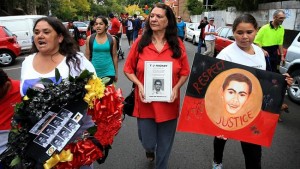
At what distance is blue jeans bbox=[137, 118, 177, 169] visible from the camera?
3.10 m

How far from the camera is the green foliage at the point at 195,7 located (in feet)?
129

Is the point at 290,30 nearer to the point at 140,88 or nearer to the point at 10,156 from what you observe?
the point at 140,88

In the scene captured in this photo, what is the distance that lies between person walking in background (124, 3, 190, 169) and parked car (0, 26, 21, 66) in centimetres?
1153

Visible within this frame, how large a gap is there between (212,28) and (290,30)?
5.21 meters

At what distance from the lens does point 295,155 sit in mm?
4285

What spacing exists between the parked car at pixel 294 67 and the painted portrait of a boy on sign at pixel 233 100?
4.58 m

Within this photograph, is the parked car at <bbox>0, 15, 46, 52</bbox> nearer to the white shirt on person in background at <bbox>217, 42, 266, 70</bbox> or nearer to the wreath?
the white shirt on person in background at <bbox>217, 42, 266, 70</bbox>

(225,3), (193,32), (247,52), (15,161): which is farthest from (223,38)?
(225,3)

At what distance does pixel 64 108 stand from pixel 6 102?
0.73 meters

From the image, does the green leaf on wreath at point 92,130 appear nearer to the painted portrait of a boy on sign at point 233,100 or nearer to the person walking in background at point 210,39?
the painted portrait of a boy on sign at point 233,100

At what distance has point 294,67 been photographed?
7215mm

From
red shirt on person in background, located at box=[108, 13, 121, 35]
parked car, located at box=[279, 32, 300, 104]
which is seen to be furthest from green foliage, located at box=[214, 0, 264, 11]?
parked car, located at box=[279, 32, 300, 104]

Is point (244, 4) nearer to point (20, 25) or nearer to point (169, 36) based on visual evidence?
point (20, 25)

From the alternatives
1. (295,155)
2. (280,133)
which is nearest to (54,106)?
(295,155)
